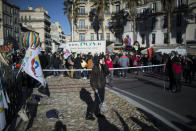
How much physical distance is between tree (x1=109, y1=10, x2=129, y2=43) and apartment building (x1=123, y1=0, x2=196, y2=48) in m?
2.02

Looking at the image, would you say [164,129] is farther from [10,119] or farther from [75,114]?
→ [10,119]

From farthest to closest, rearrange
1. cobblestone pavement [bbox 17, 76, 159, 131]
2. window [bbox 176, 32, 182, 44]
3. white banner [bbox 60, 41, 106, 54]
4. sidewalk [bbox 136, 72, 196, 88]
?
1. window [bbox 176, 32, 182, 44]
2. white banner [bbox 60, 41, 106, 54]
3. sidewalk [bbox 136, 72, 196, 88]
4. cobblestone pavement [bbox 17, 76, 159, 131]

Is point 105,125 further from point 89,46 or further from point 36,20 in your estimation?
point 36,20

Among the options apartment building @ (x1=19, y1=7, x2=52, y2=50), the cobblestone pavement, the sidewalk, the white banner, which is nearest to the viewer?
the cobblestone pavement

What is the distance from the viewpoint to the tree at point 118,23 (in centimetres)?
3977

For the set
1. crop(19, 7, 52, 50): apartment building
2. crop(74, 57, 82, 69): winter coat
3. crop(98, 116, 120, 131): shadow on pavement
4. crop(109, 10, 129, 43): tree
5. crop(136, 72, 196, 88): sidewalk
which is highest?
crop(19, 7, 52, 50): apartment building

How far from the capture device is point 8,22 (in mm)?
47094

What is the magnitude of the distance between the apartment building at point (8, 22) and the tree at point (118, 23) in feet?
80.1

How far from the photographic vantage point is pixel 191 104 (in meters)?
5.69

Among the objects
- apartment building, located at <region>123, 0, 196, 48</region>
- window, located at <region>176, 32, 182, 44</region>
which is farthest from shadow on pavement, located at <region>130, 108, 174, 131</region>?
window, located at <region>176, 32, 182, 44</region>

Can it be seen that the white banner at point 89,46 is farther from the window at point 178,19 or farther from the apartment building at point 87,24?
the apartment building at point 87,24

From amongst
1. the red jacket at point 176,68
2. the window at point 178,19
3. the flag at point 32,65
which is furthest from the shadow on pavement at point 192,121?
the window at point 178,19

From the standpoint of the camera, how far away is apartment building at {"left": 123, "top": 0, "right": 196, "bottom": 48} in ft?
94.3

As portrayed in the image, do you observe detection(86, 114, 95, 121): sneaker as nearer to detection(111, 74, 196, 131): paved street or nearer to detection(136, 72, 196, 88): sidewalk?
detection(111, 74, 196, 131): paved street
